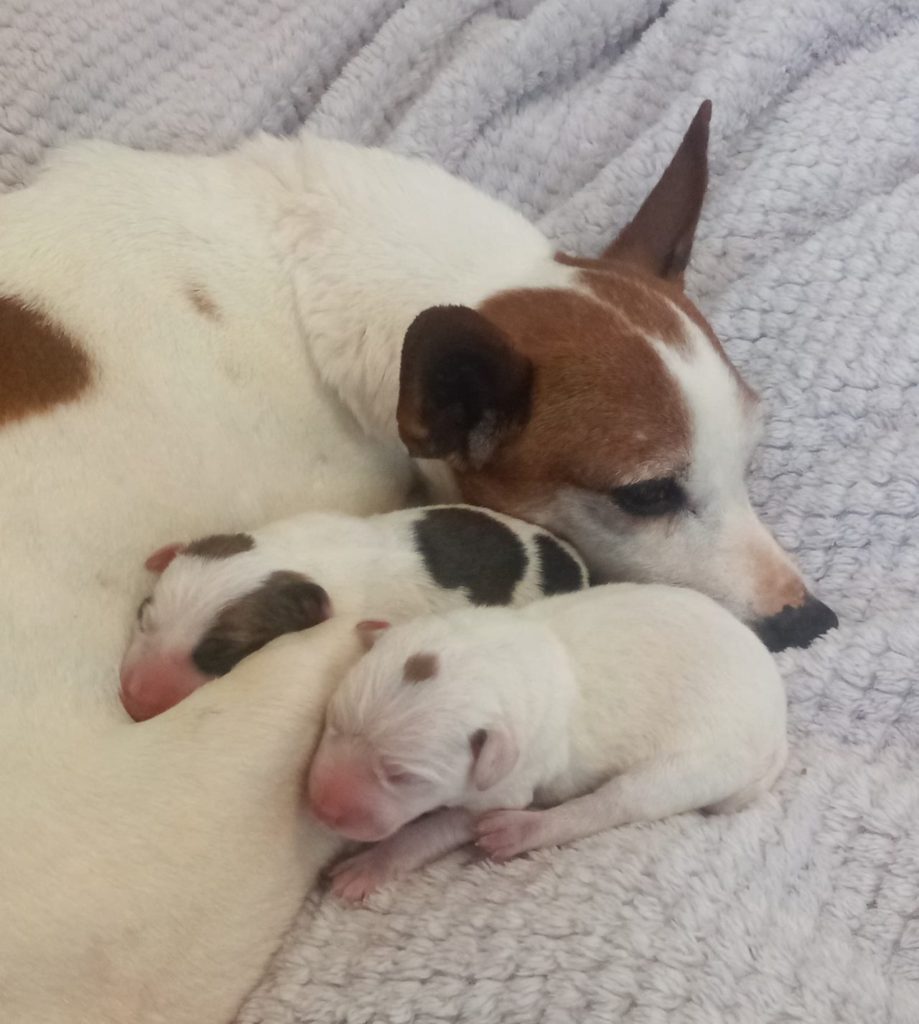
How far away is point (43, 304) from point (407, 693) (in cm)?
91

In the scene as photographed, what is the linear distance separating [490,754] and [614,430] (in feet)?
1.96

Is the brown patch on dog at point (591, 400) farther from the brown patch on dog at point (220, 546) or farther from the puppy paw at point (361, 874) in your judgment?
the puppy paw at point (361, 874)

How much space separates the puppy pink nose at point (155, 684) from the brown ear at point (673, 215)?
1175mm

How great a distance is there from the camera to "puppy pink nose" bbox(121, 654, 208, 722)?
1.65 metres

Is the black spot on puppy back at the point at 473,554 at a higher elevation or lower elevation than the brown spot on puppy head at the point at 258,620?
lower

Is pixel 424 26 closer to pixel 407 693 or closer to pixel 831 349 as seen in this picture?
pixel 831 349

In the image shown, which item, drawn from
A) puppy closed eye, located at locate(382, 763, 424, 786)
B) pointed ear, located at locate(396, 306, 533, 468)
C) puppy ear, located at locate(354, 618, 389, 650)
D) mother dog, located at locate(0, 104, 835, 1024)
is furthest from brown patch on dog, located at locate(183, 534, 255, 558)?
puppy closed eye, located at locate(382, 763, 424, 786)

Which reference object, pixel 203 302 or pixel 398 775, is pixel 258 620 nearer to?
pixel 398 775

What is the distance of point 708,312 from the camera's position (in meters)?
2.37

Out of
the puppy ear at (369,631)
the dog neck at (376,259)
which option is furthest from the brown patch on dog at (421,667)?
the dog neck at (376,259)

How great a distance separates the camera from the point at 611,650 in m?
1.75

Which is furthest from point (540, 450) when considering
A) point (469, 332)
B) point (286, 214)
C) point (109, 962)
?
point (109, 962)

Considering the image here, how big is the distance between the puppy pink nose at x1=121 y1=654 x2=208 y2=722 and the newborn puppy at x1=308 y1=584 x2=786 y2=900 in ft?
0.78

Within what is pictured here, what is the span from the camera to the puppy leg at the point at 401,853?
1.68 metres
